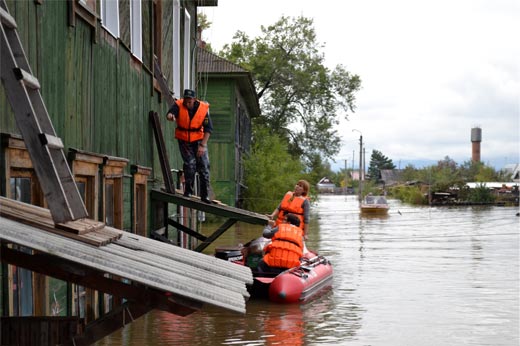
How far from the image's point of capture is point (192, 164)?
49.9ft

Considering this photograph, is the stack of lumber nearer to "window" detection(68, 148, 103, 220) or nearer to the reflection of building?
"window" detection(68, 148, 103, 220)

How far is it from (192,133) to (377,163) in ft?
555

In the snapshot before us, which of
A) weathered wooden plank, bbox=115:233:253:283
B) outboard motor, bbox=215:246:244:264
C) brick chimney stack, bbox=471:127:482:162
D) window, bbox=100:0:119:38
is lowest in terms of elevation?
outboard motor, bbox=215:246:244:264

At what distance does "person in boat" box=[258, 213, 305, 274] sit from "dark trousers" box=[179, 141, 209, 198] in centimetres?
139

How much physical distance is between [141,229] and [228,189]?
22.1m

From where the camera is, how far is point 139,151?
1337 cm

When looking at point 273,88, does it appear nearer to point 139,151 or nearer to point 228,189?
point 228,189

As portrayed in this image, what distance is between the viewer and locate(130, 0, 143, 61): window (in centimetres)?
1274

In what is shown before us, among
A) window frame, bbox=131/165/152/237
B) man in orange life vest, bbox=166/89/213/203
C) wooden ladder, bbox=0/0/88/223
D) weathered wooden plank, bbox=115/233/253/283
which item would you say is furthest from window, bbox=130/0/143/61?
wooden ladder, bbox=0/0/88/223

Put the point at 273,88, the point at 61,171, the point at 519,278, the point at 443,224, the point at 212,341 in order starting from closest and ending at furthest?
the point at 61,171 < the point at 212,341 < the point at 519,278 < the point at 443,224 < the point at 273,88

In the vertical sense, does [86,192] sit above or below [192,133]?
below

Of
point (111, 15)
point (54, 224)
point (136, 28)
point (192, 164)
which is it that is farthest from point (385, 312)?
point (54, 224)

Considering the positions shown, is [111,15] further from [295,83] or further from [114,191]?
[295,83]

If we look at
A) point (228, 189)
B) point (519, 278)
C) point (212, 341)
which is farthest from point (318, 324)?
point (228, 189)
